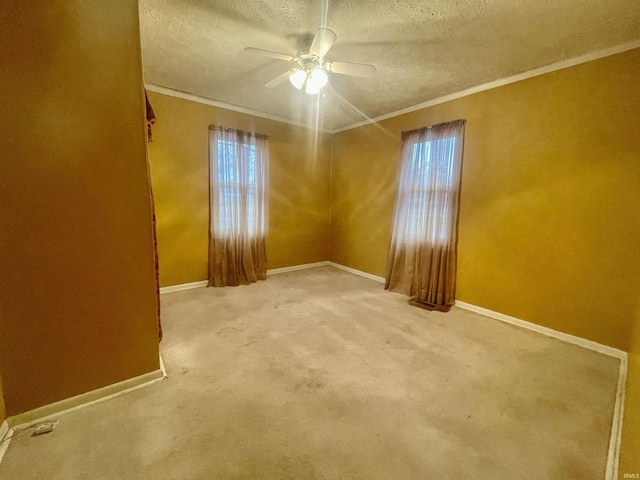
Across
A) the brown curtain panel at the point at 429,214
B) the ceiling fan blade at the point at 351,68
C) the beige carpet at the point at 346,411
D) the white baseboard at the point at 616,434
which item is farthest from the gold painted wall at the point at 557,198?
the ceiling fan blade at the point at 351,68

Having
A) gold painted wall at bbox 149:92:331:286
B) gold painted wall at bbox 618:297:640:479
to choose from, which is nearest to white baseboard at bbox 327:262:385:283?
gold painted wall at bbox 149:92:331:286

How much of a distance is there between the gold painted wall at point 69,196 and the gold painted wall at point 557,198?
3163 mm

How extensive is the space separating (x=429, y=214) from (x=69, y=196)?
3.32 metres

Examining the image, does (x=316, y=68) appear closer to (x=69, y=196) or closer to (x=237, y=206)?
(x=69, y=196)

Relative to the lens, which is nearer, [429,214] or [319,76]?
[319,76]

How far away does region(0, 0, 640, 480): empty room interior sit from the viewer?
135 centimetres

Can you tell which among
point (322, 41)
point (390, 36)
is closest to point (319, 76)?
point (322, 41)

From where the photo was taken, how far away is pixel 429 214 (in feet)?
11.0

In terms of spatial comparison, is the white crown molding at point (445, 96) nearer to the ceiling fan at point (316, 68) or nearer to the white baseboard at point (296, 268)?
the ceiling fan at point (316, 68)

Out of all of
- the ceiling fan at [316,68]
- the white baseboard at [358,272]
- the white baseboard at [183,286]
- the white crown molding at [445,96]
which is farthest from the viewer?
the white baseboard at [358,272]

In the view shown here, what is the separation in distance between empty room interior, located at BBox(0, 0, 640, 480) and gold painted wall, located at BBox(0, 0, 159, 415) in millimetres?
11

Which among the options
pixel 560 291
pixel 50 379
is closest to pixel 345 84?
pixel 560 291

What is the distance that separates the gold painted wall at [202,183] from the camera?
333cm

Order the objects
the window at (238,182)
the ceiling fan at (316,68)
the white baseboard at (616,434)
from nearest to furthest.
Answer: the white baseboard at (616,434), the ceiling fan at (316,68), the window at (238,182)
